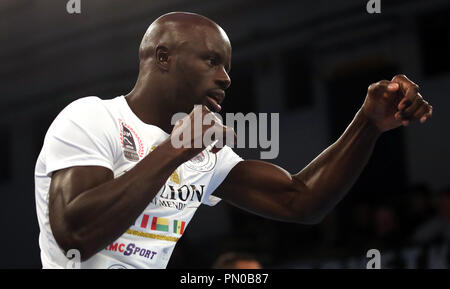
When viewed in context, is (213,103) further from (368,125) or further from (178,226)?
(368,125)

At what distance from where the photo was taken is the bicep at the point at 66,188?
1887 mm

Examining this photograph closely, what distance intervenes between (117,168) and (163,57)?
1.51ft

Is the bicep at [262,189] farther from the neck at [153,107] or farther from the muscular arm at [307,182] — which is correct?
the neck at [153,107]

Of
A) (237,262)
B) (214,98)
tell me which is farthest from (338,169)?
(237,262)

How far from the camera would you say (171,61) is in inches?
93.0

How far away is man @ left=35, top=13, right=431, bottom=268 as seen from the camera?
74.4 inches

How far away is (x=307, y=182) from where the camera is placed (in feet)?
8.43

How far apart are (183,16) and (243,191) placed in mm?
700

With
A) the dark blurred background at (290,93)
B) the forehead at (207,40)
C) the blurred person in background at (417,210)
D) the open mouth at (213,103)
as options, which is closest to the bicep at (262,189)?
the open mouth at (213,103)

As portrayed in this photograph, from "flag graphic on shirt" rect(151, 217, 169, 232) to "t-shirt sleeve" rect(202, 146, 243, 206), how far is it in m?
0.35

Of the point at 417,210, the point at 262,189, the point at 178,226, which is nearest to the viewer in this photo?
the point at 178,226

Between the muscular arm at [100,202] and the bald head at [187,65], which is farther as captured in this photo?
the bald head at [187,65]

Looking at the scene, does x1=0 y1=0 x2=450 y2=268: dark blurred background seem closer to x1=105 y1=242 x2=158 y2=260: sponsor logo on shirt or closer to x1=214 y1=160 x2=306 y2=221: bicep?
x1=214 y1=160 x2=306 y2=221: bicep

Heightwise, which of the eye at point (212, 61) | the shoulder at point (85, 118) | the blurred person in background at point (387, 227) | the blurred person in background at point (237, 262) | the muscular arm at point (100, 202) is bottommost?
the blurred person in background at point (237, 262)
